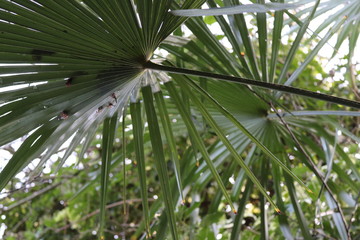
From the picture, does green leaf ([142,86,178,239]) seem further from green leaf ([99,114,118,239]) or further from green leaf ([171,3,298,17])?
green leaf ([171,3,298,17])

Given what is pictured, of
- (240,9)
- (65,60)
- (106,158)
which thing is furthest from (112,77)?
(240,9)

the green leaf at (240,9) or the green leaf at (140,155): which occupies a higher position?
the green leaf at (240,9)

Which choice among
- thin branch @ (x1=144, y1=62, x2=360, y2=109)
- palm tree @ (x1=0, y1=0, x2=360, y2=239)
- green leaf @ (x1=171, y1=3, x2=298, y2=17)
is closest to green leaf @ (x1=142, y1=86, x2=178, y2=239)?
palm tree @ (x1=0, y1=0, x2=360, y2=239)

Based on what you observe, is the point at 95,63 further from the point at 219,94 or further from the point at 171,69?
the point at 219,94

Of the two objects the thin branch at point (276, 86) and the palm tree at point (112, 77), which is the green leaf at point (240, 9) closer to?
the palm tree at point (112, 77)

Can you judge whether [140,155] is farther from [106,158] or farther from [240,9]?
[240,9]

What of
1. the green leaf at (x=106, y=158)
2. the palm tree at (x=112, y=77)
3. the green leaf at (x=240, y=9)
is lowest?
the green leaf at (x=106, y=158)

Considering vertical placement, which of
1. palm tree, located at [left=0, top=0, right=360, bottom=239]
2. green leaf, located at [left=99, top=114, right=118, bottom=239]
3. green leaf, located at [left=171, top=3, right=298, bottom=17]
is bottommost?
green leaf, located at [left=99, top=114, right=118, bottom=239]

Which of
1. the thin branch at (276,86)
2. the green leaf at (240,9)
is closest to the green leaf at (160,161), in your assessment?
the thin branch at (276,86)
